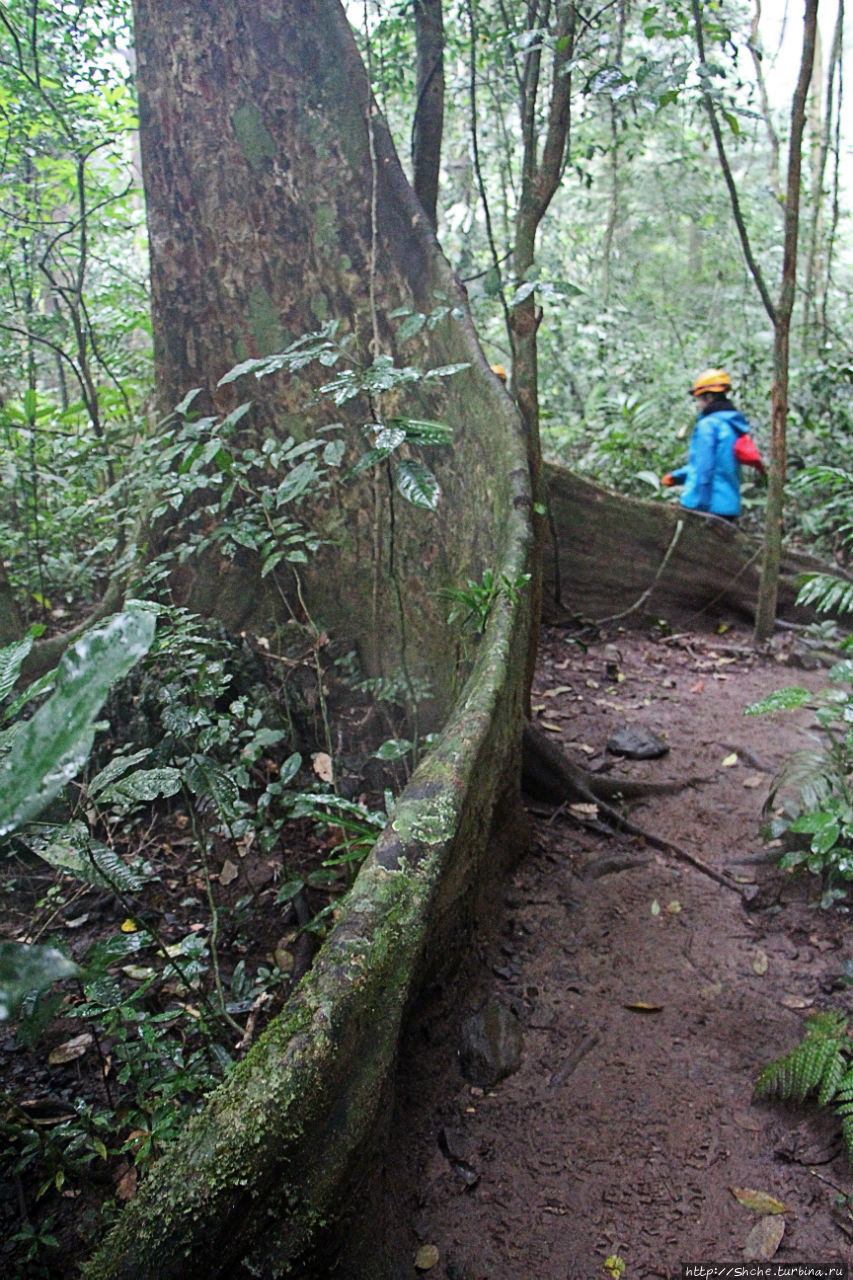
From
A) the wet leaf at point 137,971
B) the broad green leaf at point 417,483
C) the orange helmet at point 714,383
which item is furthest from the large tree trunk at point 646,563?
the wet leaf at point 137,971

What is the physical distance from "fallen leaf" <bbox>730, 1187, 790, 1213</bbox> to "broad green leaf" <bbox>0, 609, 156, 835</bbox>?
6.63 ft

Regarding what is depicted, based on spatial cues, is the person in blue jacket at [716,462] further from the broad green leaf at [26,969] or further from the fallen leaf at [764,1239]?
the broad green leaf at [26,969]

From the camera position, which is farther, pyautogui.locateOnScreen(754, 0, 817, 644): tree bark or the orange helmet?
the orange helmet

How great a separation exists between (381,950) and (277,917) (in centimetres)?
133

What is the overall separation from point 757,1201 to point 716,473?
18.1ft

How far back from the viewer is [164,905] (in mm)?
3240

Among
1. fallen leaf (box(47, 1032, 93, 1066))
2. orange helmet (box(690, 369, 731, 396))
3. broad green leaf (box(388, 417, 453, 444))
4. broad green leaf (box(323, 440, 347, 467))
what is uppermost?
orange helmet (box(690, 369, 731, 396))

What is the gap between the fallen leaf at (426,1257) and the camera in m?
1.94

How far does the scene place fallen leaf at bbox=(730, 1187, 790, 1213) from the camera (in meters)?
2.09

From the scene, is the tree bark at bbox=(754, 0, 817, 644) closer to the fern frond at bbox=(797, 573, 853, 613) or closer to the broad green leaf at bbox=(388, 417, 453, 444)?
the fern frond at bbox=(797, 573, 853, 613)

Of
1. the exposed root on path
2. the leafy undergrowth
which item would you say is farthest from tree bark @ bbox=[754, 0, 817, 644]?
the leafy undergrowth

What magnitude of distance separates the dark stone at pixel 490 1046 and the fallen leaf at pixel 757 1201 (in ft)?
2.14

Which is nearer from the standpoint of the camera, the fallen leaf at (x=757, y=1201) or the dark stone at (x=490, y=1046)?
the fallen leaf at (x=757, y=1201)

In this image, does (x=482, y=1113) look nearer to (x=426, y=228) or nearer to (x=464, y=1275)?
(x=464, y=1275)
